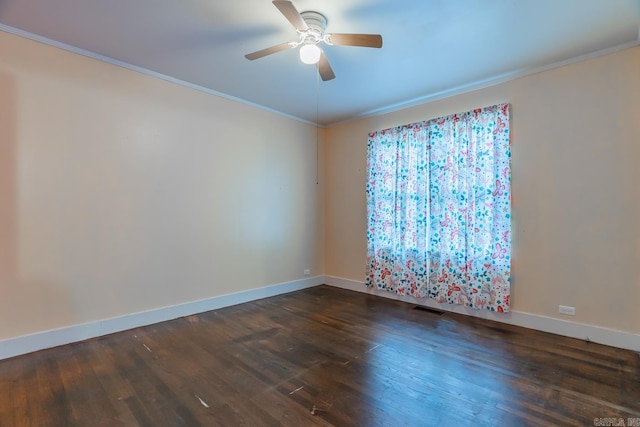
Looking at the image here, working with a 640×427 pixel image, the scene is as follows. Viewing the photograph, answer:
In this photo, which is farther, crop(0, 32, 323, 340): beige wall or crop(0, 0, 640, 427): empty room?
crop(0, 32, 323, 340): beige wall

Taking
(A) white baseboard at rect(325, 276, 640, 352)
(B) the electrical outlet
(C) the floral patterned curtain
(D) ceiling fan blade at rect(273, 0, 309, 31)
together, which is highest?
(D) ceiling fan blade at rect(273, 0, 309, 31)

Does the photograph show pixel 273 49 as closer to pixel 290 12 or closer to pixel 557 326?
pixel 290 12

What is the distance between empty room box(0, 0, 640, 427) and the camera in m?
2.20

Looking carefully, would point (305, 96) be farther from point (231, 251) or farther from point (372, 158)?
point (231, 251)

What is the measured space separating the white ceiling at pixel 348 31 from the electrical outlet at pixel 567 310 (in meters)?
2.62

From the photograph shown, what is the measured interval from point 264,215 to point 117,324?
7.39ft

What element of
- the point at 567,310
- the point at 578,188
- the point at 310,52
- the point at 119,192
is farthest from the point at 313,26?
the point at 567,310

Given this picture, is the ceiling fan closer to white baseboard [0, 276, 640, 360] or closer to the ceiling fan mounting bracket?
the ceiling fan mounting bracket

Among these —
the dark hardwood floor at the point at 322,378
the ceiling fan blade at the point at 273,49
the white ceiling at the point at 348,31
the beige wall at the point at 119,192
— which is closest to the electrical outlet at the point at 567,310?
the dark hardwood floor at the point at 322,378

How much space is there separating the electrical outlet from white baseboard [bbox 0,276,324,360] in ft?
11.9

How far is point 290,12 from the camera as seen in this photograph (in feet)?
6.62

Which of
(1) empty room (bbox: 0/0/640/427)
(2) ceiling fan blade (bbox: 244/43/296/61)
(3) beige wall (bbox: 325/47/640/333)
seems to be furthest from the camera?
(3) beige wall (bbox: 325/47/640/333)

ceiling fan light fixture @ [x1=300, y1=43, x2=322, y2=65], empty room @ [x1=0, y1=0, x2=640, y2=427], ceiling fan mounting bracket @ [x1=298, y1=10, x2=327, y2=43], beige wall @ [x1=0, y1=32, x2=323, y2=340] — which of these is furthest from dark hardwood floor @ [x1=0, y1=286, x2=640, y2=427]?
ceiling fan mounting bracket @ [x1=298, y1=10, x2=327, y2=43]

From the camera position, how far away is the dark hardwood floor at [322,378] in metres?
1.89
